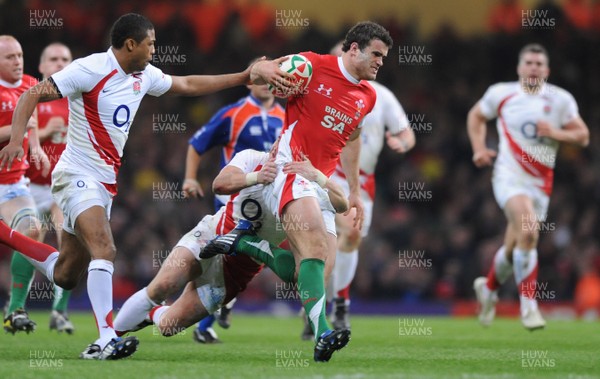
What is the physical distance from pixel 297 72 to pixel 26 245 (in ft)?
8.36

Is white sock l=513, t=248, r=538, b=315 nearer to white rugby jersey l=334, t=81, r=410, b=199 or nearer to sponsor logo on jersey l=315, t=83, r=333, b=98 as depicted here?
white rugby jersey l=334, t=81, r=410, b=199

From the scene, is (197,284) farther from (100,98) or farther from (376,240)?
(376,240)

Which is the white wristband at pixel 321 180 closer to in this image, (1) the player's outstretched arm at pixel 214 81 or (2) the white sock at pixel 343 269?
(1) the player's outstretched arm at pixel 214 81

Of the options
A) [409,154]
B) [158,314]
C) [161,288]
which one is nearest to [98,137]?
[161,288]

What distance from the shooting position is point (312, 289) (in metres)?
6.60

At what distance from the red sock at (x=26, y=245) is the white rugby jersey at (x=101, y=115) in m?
0.92

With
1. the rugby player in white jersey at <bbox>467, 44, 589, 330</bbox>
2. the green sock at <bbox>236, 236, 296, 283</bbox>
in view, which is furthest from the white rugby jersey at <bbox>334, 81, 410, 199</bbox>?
the green sock at <bbox>236, 236, 296, 283</bbox>

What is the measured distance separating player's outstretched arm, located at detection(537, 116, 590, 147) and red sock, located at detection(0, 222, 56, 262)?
542 centimetres

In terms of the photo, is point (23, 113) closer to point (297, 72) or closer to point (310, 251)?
A: point (297, 72)

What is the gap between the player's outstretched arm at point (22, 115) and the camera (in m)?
6.67

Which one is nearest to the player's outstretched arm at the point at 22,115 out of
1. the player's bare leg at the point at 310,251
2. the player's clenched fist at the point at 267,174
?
the player's clenched fist at the point at 267,174

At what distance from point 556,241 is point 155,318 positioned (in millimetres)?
11171

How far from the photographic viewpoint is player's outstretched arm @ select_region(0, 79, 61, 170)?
6.67 m

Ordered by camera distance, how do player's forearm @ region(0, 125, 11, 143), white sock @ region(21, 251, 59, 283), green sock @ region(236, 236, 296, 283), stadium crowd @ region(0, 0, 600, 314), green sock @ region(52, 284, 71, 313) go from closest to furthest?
1. green sock @ region(236, 236, 296, 283)
2. white sock @ region(21, 251, 59, 283)
3. player's forearm @ region(0, 125, 11, 143)
4. green sock @ region(52, 284, 71, 313)
5. stadium crowd @ region(0, 0, 600, 314)
